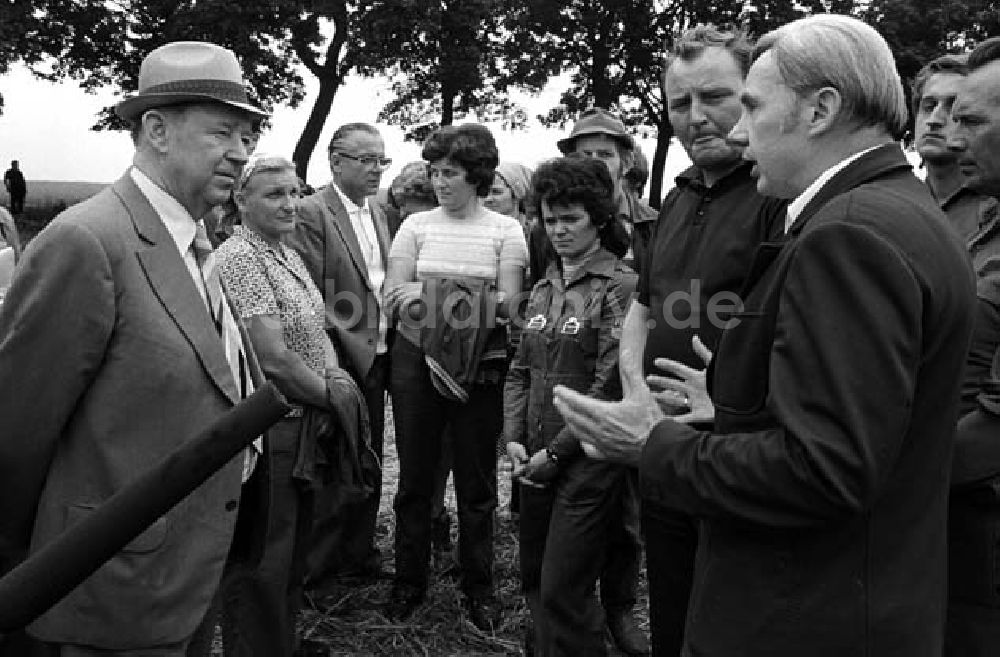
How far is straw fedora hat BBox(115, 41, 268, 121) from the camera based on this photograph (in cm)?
289

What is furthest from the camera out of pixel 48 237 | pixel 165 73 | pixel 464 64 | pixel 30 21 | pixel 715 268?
pixel 464 64

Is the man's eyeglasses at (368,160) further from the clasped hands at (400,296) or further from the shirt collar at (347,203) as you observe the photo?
the clasped hands at (400,296)

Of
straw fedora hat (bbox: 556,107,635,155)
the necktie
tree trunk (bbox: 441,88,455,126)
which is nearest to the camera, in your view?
the necktie

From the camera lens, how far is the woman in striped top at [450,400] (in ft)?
16.7

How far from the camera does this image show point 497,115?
40625 millimetres

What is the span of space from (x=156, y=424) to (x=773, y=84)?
175 cm

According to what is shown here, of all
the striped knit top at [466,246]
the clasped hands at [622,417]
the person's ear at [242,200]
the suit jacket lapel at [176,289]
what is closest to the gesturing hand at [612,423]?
the clasped hands at [622,417]

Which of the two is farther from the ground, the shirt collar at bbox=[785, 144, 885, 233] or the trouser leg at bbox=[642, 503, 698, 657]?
the shirt collar at bbox=[785, 144, 885, 233]

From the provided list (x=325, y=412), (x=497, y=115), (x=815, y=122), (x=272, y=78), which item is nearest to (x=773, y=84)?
(x=815, y=122)

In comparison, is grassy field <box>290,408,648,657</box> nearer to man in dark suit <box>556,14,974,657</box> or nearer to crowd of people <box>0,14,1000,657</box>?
crowd of people <box>0,14,1000,657</box>

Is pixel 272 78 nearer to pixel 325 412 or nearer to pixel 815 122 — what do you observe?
pixel 325 412

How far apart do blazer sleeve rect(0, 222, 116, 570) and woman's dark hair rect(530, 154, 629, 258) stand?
85.0 inches

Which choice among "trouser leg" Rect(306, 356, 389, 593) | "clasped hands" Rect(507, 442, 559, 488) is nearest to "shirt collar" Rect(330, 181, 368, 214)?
"trouser leg" Rect(306, 356, 389, 593)

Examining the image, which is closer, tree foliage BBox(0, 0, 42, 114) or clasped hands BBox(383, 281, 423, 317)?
clasped hands BBox(383, 281, 423, 317)
